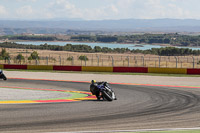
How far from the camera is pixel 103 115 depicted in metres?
12.7

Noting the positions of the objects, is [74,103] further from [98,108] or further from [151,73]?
[151,73]

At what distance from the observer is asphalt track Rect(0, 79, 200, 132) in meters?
10.9

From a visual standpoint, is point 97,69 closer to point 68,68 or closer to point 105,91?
point 68,68

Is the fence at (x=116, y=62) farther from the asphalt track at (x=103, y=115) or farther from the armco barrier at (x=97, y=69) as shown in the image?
the asphalt track at (x=103, y=115)

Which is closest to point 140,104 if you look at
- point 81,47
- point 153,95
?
point 153,95

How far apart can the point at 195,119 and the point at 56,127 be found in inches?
181

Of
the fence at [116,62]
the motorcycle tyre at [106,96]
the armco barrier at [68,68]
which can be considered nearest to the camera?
the motorcycle tyre at [106,96]

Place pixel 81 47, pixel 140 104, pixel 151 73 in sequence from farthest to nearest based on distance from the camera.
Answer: pixel 81 47 < pixel 151 73 < pixel 140 104

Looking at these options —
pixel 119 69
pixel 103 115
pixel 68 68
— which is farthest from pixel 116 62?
pixel 103 115

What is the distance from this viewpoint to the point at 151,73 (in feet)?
114

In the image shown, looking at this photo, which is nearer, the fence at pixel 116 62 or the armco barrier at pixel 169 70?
the armco barrier at pixel 169 70

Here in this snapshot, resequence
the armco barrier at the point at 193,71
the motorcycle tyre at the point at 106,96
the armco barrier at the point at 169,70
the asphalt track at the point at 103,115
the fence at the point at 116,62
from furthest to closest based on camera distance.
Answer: the fence at the point at 116,62
the armco barrier at the point at 169,70
the armco barrier at the point at 193,71
the motorcycle tyre at the point at 106,96
the asphalt track at the point at 103,115

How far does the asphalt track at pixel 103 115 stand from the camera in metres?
10.9

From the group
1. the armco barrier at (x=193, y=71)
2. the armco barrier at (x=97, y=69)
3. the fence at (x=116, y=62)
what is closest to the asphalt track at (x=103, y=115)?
the armco barrier at (x=193, y=71)
